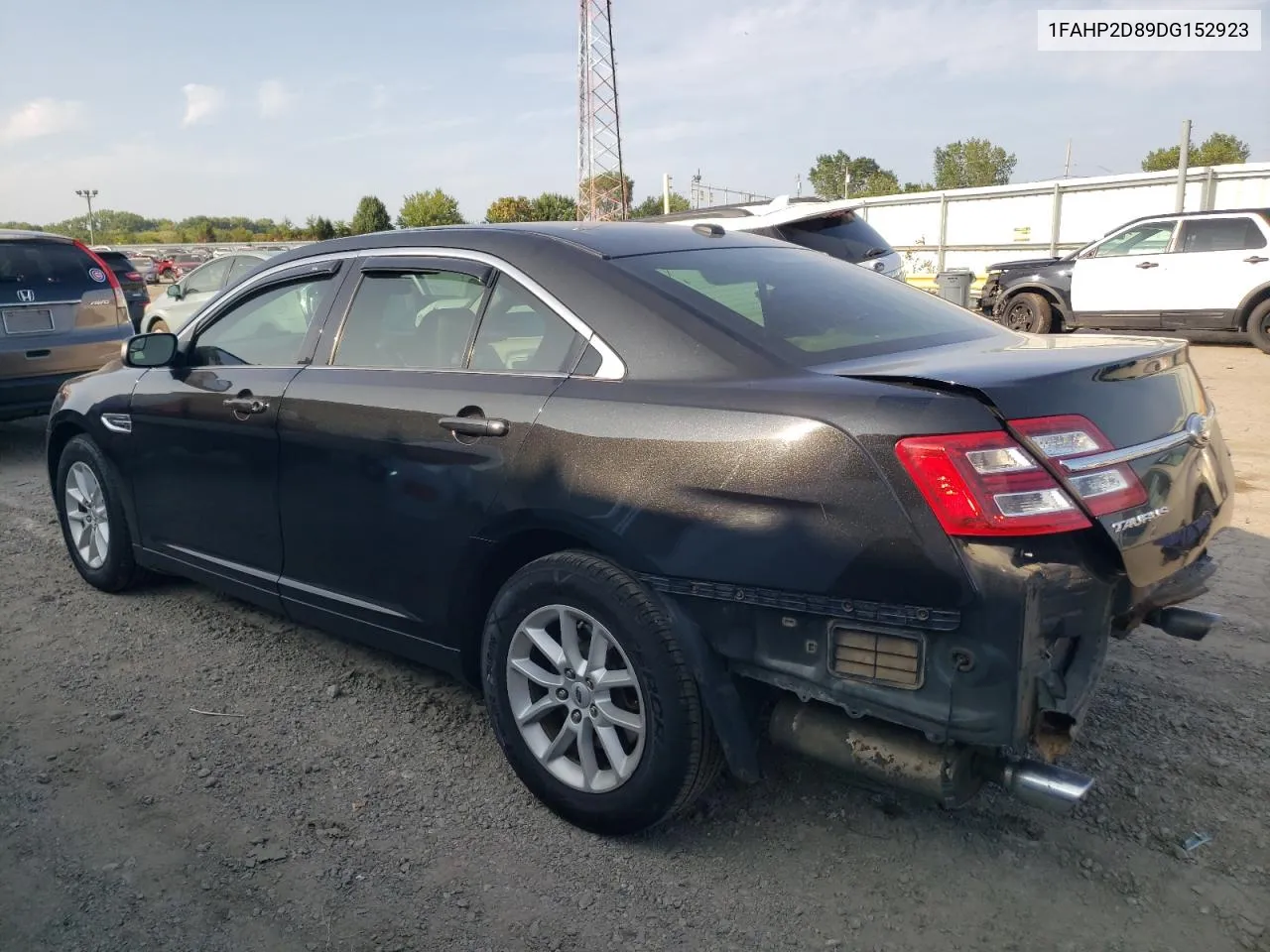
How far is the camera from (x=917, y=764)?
2396 mm

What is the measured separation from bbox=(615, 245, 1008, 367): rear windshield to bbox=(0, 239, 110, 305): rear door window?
23.1 feet

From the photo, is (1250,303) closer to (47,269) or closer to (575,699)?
(575,699)

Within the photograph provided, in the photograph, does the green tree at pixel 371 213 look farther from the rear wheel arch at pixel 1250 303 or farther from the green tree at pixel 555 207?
the rear wheel arch at pixel 1250 303

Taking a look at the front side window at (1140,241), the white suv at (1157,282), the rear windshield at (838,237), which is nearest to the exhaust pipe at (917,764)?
the rear windshield at (838,237)

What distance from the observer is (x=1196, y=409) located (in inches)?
113

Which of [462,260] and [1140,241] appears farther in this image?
[1140,241]

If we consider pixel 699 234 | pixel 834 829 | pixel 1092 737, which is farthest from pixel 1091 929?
pixel 699 234

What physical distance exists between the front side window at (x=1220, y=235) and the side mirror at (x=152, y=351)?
12.9m

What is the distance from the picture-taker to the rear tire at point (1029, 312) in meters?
14.7

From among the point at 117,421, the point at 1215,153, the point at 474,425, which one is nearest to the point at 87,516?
the point at 117,421

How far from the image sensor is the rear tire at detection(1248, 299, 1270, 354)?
1248 centimetres

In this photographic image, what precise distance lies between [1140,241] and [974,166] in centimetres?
6298

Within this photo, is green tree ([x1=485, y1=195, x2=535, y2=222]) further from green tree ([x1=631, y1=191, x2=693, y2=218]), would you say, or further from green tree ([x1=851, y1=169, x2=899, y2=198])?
green tree ([x1=851, y1=169, x2=899, y2=198])

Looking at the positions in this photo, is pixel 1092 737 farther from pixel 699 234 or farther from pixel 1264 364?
pixel 1264 364
